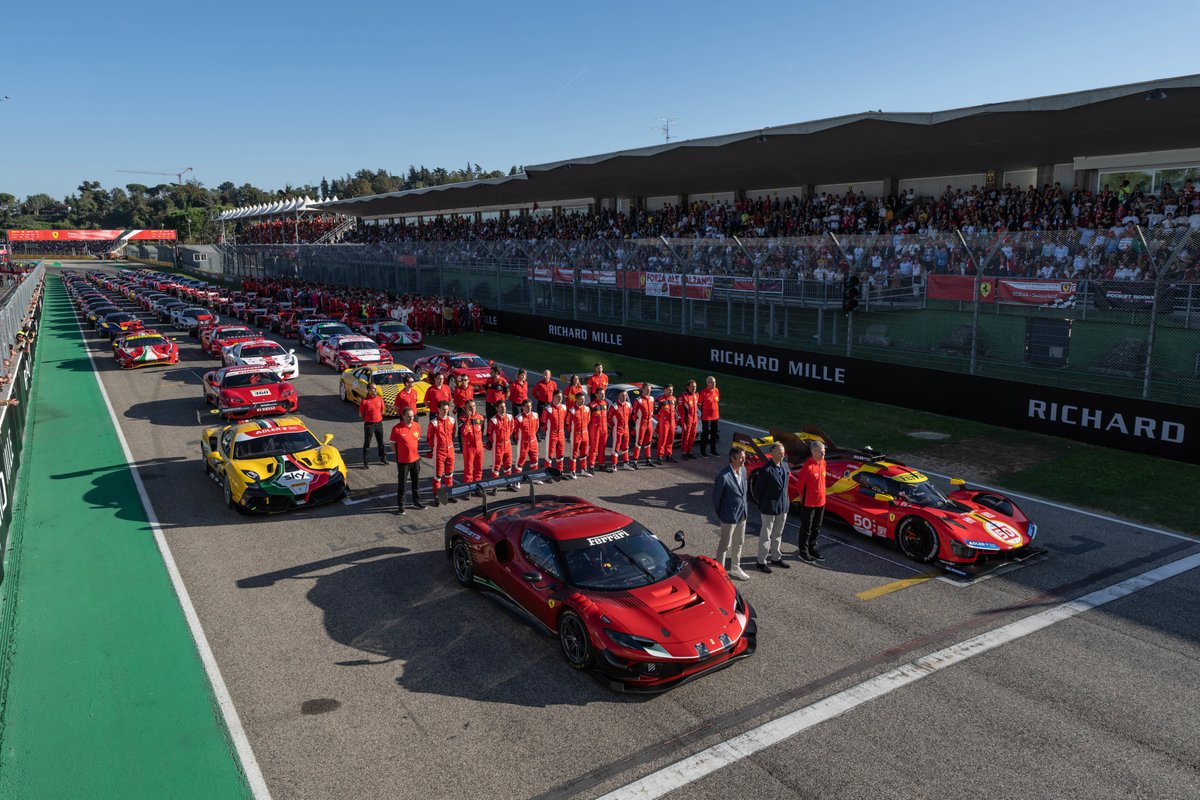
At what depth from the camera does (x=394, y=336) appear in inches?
1181

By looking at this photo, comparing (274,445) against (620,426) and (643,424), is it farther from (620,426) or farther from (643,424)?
(643,424)

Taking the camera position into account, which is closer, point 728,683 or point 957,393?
point 728,683

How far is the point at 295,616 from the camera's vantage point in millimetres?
8844

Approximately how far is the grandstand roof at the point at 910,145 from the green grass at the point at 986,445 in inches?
334

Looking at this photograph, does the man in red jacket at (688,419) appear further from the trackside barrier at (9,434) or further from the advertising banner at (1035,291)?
the trackside barrier at (9,434)

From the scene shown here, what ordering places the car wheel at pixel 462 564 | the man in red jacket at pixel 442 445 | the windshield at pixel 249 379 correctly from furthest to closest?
the windshield at pixel 249 379, the man in red jacket at pixel 442 445, the car wheel at pixel 462 564

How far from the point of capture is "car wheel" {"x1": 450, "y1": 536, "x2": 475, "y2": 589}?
9.36 meters

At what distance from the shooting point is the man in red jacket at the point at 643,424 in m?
15.0

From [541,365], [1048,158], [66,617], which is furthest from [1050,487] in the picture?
[1048,158]

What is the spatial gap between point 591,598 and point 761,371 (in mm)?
16349

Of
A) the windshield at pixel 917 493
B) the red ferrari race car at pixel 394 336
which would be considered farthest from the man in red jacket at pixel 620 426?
the red ferrari race car at pixel 394 336

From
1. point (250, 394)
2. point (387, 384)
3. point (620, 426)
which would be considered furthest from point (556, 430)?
point (250, 394)

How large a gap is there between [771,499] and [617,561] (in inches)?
106

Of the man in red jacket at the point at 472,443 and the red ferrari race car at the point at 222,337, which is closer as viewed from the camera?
the man in red jacket at the point at 472,443
